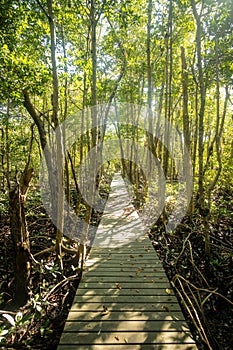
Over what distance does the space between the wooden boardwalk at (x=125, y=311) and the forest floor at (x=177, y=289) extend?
204 millimetres

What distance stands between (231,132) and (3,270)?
7.91 metres

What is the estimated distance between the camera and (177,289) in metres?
2.72

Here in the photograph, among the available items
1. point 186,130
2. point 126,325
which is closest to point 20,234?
point 126,325

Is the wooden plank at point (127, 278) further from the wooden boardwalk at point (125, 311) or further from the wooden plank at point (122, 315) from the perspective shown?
the wooden plank at point (122, 315)

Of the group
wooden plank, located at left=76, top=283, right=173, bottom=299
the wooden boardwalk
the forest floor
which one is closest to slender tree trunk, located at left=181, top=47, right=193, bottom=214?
the forest floor

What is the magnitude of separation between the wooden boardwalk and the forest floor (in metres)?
0.20

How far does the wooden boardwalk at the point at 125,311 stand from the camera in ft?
6.64

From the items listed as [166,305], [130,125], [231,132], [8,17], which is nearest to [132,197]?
[130,125]

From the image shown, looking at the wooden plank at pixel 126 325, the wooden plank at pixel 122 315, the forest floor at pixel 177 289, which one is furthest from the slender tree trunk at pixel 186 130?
the wooden plank at pixel 126 325

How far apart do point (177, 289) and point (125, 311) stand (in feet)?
2.42

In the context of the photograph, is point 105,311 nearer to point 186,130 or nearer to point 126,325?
point 126,325

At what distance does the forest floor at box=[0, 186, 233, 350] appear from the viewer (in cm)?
224

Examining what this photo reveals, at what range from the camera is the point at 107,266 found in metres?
3.43

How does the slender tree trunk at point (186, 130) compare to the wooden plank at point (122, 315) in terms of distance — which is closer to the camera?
the wooden plank at point (122, 315)
